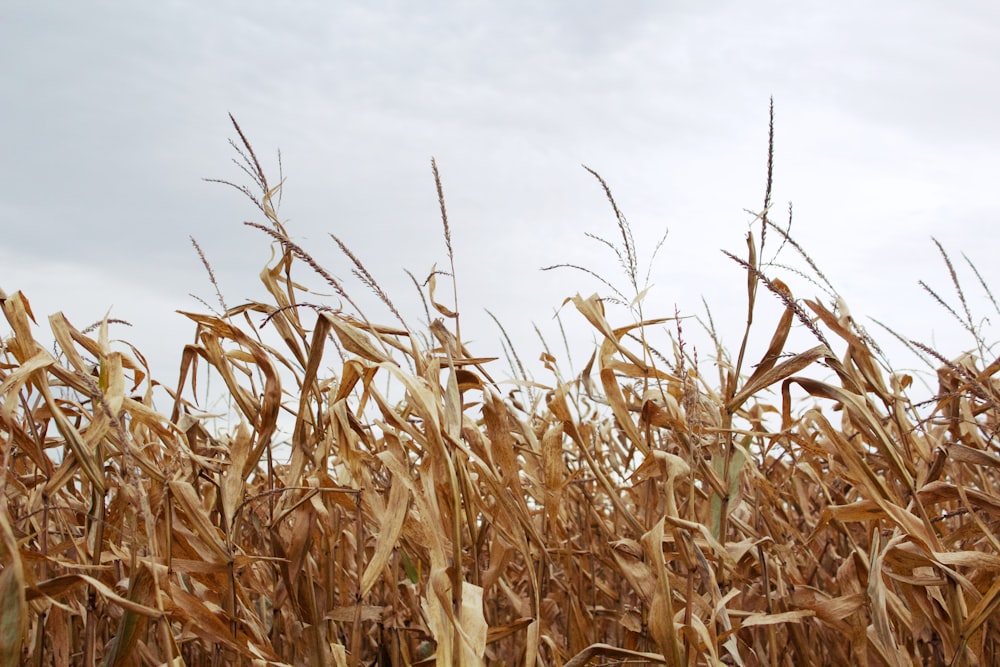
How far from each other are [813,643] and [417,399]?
5.00 ft

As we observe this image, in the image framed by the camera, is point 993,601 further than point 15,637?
Yes

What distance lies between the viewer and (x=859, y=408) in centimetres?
152

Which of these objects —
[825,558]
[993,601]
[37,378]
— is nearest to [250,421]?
[37,378]

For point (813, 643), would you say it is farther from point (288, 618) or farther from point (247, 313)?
point (247, 313)

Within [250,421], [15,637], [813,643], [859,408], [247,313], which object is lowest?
[813,643]

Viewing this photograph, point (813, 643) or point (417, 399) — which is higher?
point (417, 399)

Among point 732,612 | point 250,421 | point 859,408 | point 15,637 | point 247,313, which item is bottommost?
point 732,612

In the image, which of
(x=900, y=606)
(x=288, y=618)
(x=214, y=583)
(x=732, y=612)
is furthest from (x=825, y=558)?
(x=214, y=583)

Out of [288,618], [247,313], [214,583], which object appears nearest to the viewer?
[214,583]

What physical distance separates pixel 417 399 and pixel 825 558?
200cm

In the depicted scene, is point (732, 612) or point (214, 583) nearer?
point (732, 612)

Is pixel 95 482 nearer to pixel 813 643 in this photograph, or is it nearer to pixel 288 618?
pixel 288 618

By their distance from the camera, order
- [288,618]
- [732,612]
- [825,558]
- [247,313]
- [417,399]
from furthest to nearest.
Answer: [825,558]
[288,618]
[247,313]
[732,612]
[417,399]

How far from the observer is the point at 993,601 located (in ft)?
4.47
